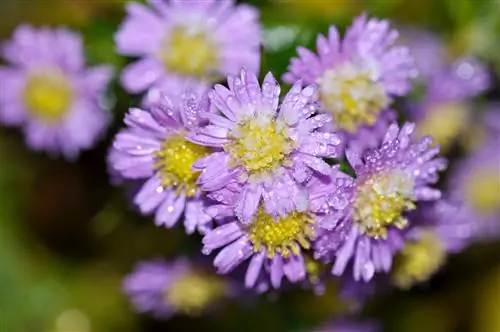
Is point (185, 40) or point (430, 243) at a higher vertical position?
point (185, 40)

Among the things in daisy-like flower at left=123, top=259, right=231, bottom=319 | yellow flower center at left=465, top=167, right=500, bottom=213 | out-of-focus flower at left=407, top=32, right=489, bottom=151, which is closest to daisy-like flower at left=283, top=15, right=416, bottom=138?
out-of-focus flower at left=407, top=32, right=489, bottom=151

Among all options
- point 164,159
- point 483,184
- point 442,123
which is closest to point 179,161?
point 164,159

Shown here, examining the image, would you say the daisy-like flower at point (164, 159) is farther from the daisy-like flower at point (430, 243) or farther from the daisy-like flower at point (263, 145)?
the daisy-like flower at point (430, 243)

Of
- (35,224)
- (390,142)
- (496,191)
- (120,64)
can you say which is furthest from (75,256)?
(390,142)

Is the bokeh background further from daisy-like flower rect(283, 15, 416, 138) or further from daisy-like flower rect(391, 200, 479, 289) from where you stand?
daisy-like flower rect(283, 15, 416, 138)

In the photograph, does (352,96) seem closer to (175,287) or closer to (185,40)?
(185,40)

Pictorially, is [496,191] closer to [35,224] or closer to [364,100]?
[364,100]
